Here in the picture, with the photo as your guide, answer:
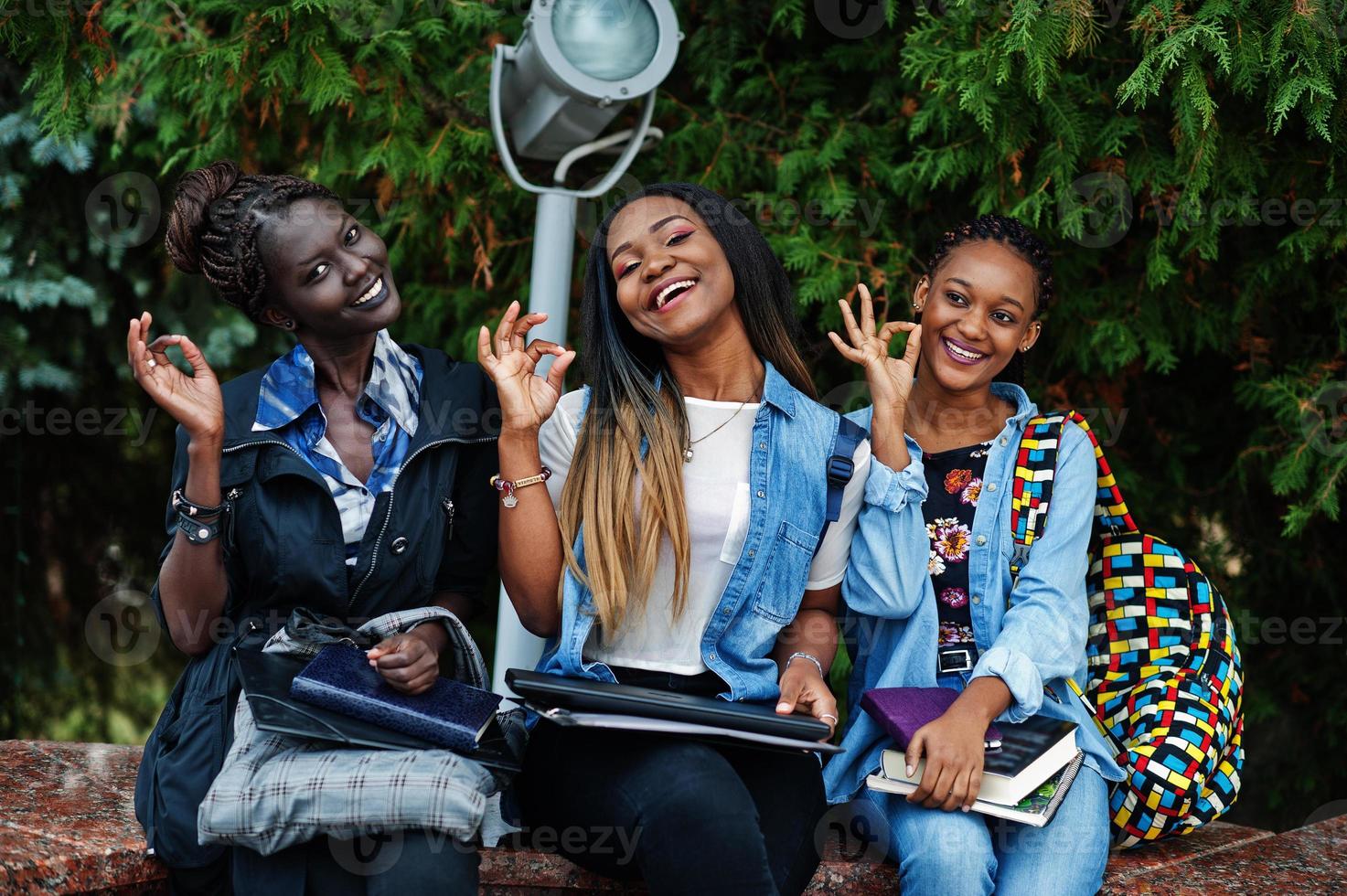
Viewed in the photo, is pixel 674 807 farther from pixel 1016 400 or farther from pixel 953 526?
pixel 1016 400

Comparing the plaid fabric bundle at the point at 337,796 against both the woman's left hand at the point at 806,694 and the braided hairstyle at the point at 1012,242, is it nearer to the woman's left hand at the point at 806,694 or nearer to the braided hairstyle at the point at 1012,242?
the woman's left hand at the point at 806,694

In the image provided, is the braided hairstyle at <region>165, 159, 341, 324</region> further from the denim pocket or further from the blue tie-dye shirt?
the denim pocket

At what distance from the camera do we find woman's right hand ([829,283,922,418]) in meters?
2.84

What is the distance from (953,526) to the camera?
2.98 metres

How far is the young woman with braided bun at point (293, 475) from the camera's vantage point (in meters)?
2.53

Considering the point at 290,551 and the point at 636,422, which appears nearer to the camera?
the point at 290,551

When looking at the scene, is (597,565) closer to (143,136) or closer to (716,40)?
(716,40)

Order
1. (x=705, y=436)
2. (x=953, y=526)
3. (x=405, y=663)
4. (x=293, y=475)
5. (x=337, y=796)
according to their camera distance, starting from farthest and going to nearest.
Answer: (x=953, y=526), (x=705, y=436), (x=293, y=475), (x=405, y=663), (x=337, y=796)

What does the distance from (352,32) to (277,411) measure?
56.4 inches

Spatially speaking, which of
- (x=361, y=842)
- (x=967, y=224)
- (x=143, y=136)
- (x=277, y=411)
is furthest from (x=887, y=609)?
(x=143, y=136)

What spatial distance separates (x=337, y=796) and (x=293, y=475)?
707 millimetres

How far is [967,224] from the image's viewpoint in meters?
3.14

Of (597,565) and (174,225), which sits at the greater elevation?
(174,225)

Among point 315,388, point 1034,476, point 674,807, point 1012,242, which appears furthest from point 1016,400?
point 315,388
